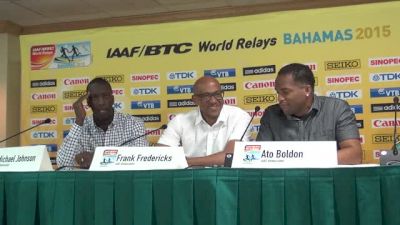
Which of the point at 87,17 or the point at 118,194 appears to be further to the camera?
the point at 87,17

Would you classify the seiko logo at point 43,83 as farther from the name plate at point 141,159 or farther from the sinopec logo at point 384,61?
the sinopec logo at point 384,61

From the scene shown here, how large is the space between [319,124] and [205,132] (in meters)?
0.82

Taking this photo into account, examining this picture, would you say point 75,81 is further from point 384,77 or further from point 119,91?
point 384,77

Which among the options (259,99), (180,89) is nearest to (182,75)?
(180,89)

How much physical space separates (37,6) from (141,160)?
10.2ft

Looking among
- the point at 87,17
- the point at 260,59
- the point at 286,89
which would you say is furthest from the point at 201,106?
the point at 87,17

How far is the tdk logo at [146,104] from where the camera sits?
3920 millimetres

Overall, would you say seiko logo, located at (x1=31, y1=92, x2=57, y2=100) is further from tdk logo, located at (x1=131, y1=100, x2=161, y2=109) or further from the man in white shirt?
the man in white shirt

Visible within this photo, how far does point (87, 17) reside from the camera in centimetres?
470

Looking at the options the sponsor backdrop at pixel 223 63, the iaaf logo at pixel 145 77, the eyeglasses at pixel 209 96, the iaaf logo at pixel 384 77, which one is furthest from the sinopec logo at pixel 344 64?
the iaaf logo at pixel 145 77

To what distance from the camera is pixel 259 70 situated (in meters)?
3.67

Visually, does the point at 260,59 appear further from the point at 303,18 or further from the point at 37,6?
the point at 37,6

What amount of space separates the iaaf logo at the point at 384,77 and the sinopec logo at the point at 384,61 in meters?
0.07

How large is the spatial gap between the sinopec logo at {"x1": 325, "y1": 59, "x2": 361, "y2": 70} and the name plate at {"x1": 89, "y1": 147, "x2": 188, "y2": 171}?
2066 mm
